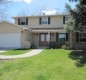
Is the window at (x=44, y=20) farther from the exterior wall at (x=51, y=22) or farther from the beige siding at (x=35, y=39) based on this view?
the beige siding at (x=35, y=39)

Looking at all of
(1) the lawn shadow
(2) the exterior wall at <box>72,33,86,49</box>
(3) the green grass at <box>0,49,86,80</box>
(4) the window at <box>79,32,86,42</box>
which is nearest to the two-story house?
(2) the exterior wall at <box>72,33,86,49</box>

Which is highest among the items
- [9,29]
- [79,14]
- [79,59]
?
[79,14]

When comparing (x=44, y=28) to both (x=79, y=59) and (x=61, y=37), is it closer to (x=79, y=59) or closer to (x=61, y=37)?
(x=61, y=37)

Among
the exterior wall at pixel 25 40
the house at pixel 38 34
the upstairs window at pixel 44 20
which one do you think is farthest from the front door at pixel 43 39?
the exterior wall at pixel 25 40

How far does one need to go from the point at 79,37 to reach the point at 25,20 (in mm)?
9960

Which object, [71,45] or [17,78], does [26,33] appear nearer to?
[71,45]

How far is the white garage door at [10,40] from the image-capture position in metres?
34.1

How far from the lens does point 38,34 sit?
37469 millimetres

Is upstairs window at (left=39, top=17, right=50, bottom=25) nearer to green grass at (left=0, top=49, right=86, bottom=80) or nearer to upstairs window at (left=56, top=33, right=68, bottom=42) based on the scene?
upstairs window at (left=56, top=33, right=68, bottom=42)

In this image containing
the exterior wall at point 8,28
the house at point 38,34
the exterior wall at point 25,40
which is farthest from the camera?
the exterior wall at point 25,40

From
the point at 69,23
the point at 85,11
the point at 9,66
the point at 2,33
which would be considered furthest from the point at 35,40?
the point at 9,66

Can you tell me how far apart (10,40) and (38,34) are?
5085mm

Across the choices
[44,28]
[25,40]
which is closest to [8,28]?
[25,40]

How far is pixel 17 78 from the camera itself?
45.5 feet
